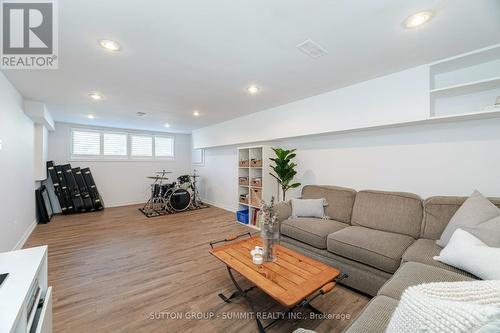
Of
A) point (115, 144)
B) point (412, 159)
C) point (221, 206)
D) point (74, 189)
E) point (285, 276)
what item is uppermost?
point (115, 144)

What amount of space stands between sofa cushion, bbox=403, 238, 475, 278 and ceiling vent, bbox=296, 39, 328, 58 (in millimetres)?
2069

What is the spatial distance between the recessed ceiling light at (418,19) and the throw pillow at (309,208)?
2.14 metres

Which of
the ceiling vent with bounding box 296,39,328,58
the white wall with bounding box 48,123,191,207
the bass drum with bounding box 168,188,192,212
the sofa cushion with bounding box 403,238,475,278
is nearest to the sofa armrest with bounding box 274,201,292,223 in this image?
the sofa cushion with bounding box 403,238,475,278

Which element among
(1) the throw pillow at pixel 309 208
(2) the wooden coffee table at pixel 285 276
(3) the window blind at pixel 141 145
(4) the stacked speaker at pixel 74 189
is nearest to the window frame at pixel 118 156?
(3) the window blind at pixel 141 145

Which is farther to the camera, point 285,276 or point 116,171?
point 116,171

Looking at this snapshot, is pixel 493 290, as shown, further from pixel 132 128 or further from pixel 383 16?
pixel 132 128

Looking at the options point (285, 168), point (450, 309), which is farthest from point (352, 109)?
point (450, 309)

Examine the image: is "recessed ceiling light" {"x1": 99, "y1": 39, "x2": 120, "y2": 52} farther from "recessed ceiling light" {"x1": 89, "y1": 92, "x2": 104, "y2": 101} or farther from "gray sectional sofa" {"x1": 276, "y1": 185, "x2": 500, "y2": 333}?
"gray sectional sofa" {"x1": 276, "y1": 185, "x2": 500, "y2": 333}

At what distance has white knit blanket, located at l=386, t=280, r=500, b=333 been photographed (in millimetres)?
490

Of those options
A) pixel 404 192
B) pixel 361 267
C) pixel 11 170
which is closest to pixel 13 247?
pixel 11 170

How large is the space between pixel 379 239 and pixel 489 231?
77cm

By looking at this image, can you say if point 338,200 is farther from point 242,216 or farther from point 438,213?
point 242,216

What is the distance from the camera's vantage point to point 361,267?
202 cm

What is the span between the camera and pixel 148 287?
2.14m
